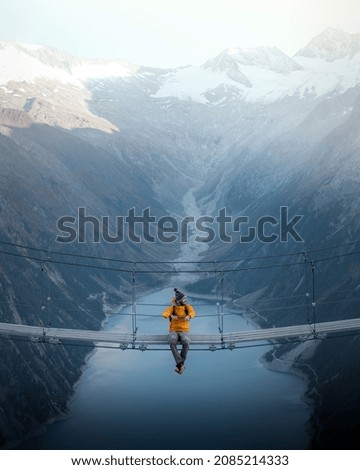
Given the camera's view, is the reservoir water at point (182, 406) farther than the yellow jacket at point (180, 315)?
Yes

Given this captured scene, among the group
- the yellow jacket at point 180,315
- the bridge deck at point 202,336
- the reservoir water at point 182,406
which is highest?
the reservoir water at point 182,406

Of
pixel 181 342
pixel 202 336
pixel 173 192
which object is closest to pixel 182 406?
A: pixel 202 336

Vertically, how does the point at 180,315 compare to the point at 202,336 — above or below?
below

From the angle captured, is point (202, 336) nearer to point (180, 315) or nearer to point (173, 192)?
point (180, 315)

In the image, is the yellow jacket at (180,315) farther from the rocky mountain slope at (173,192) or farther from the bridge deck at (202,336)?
the rocky mountain slope at (173,192)

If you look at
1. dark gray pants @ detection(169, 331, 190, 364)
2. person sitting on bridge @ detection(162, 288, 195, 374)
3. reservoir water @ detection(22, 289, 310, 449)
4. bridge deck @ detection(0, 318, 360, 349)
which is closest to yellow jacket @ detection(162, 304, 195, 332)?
person sitting on bridge @ detection(162, 288, 195, 374)

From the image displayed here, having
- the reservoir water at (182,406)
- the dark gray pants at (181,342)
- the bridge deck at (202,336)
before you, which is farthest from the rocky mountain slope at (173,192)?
the dark gray pants at (181,342)

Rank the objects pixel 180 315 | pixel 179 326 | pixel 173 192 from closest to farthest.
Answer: pixel 180 315
pixel 179 326
pixel 173 192

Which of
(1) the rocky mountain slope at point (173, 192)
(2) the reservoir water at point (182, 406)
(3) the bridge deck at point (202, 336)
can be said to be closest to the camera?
(3) the bridge deck at point (202, 336)
